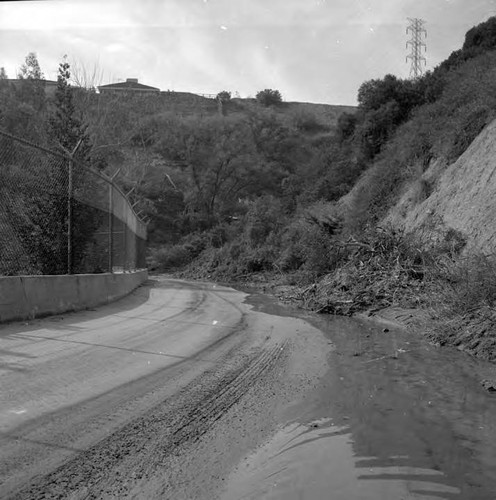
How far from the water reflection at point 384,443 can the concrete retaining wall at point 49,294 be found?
226 inches

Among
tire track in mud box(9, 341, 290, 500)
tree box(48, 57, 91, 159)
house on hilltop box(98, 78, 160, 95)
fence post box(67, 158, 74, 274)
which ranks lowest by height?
tire track in mud box(9, 341, 290, 500)

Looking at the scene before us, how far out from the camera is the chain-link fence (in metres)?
10.0

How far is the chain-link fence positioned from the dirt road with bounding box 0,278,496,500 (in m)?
2.82

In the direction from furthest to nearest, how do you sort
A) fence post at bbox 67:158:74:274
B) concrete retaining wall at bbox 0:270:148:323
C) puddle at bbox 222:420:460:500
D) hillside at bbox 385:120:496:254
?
hillside at bbox 385:120:496:254 → fence post at bbox 67:158:74:274 → concrete retaining wall at bbox 0:270:148:323 → puddle at bbox 222:420:460:500

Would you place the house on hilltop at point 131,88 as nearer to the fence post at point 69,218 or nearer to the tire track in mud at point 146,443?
the fence post at point 69,218

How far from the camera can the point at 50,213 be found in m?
11.8

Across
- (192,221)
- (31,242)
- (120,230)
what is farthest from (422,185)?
(192,221)

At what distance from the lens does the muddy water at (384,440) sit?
3.21 metres

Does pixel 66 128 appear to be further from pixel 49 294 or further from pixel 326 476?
pixel 326 476

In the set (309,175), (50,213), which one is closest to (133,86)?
(309,175)

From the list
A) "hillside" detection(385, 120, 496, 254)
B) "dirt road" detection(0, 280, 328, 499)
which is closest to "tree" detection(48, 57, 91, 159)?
"dirt road" detection(0, 280, 328, 499)

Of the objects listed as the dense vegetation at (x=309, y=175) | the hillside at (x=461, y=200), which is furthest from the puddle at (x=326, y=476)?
the hillside at (x=461, y=200)

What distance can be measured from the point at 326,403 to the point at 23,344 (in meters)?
4.48

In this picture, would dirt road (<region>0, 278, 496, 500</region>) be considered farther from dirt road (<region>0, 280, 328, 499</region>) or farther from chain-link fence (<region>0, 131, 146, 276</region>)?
chain-link fence (<region>0, 131, 146, 276</region>)
